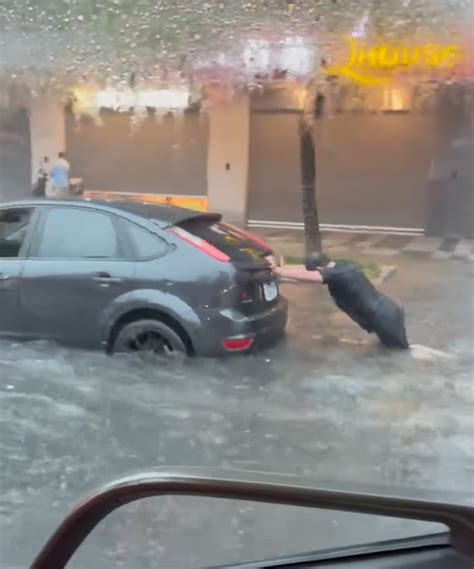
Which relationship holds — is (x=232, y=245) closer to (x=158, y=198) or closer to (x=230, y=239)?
(x=230, y=239)

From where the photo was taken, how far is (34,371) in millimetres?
2045

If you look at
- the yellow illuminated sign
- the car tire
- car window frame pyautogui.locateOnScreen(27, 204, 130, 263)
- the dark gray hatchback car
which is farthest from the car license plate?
the yellow illuminated sign

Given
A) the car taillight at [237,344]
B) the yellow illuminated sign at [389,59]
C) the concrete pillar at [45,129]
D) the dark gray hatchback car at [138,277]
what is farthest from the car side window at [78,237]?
the yellow illuminated sign at [389,59]

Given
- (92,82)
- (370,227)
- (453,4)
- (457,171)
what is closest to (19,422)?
(92,82)

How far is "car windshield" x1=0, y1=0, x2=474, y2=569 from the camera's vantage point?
1.91m

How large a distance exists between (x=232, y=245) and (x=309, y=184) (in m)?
0.27

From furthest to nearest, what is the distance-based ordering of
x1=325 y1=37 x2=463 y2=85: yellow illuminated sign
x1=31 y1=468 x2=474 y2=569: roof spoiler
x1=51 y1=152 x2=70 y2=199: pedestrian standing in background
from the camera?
x1=51 y1=152 x2=70 y2=199: pedestrian standing in background, x1=325 y1=37 x2=463 y2=85: yellow illuminated sign, x1=31 y1=468 x2=474 y2=569: roof spoiler

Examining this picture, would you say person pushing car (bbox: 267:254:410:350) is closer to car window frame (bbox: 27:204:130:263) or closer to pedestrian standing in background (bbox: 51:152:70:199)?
car window frame (bbox: 27:204:130:263)

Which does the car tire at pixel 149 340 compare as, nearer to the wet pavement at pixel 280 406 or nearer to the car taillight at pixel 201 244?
the wet pavement at pixel 280 406

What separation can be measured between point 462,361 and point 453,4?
0.95 m

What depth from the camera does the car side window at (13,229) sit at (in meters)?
2.00

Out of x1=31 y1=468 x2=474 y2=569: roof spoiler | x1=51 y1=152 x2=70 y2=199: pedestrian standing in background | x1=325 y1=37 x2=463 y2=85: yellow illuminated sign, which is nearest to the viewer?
x1=31 y1=468 x2=474 y2=569: roof spoiler

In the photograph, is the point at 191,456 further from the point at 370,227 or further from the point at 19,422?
the point at 370,227

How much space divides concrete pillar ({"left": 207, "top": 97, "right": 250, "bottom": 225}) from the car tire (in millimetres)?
355
